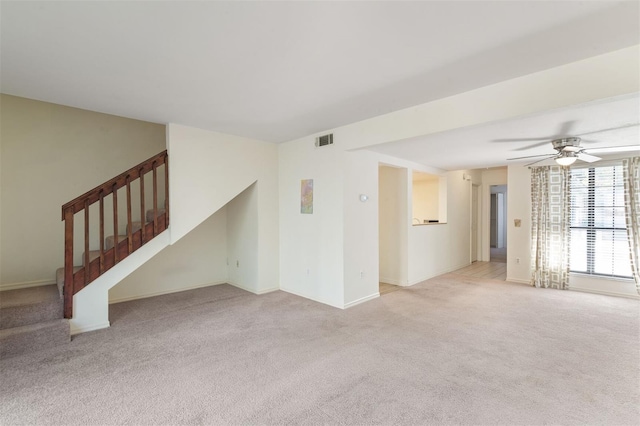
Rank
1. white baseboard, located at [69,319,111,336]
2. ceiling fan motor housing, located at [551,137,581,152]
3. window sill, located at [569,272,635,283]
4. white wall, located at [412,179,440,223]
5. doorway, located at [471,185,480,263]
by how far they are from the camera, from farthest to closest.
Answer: doorway, located at [471,185,480,263]
white wall, located at [412,179,440,223]
window sill, located at [569,272,635,283]
ceiling fan motor housing, located at [551,137,581,152]
white baseboard, located at [69,319,111,336]

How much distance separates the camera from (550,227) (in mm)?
5457

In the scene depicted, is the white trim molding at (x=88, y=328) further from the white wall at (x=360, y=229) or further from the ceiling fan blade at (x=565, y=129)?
the ceiling fan blade at (x=565, y=129)

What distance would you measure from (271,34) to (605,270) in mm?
6359

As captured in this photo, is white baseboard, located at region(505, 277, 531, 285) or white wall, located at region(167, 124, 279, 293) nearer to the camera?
white wall, located at region(167, 124, 279, 293)

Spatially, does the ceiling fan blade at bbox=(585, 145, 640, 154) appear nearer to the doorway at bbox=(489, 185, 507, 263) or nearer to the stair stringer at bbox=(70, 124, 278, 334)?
the stair stringer at bbox=(70, 124, 278, 334)

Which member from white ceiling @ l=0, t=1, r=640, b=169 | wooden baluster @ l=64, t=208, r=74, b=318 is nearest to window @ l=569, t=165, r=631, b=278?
white ceiling @ l=0, t=1, r=640, b=169

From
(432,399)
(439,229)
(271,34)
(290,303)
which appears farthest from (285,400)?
(439,229)

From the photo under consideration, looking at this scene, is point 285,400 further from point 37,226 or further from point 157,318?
point 37,226

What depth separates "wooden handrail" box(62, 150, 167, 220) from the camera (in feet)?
10.7

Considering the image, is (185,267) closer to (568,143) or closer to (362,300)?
(362,300)

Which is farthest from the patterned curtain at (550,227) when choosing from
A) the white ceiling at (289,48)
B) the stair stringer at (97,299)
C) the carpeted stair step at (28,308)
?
the carpeted stair step at (28,308)

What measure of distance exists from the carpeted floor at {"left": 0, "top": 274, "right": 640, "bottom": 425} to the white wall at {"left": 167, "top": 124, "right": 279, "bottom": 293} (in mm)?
1107

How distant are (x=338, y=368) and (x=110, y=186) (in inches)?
129

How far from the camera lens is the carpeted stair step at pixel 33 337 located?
9.26ft
